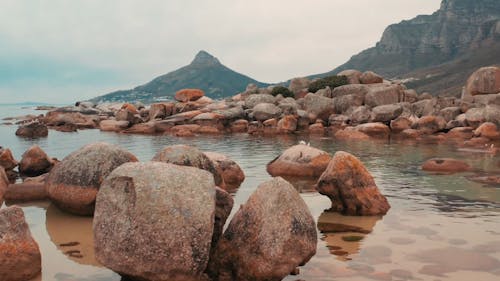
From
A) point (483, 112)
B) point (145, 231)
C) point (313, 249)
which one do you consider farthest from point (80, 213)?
point (483, 112)

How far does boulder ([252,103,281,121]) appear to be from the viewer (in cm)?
5394

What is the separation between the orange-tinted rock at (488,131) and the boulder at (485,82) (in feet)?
49.4

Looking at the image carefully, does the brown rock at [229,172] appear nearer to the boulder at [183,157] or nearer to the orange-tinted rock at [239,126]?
the boulder at [183,157]

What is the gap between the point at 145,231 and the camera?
8.80 metres

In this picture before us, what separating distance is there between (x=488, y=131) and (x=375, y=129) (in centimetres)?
1003

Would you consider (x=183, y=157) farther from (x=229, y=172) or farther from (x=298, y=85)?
(x=298, y=85)

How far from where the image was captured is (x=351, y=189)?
15555mm

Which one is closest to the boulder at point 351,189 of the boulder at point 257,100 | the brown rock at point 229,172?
the brown rock at point 229,172

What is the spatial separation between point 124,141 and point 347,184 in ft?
104

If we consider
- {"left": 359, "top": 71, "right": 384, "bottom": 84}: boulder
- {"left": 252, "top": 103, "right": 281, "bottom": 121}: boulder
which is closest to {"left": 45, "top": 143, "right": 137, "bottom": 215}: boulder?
{"left": 252, "top": 103, "right": 281, "bottom": 121}: boulder

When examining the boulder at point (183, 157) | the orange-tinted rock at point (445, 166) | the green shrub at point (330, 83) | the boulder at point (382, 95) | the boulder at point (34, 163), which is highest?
the green shrub at point (330, 83)

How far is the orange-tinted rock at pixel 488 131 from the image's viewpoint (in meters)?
39.3

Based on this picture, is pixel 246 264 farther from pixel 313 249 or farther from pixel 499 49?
pixel 499 49

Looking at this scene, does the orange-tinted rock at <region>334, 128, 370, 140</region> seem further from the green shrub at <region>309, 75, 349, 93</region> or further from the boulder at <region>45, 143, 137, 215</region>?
the boulder at <region>45, 143, 137, 215</region>
